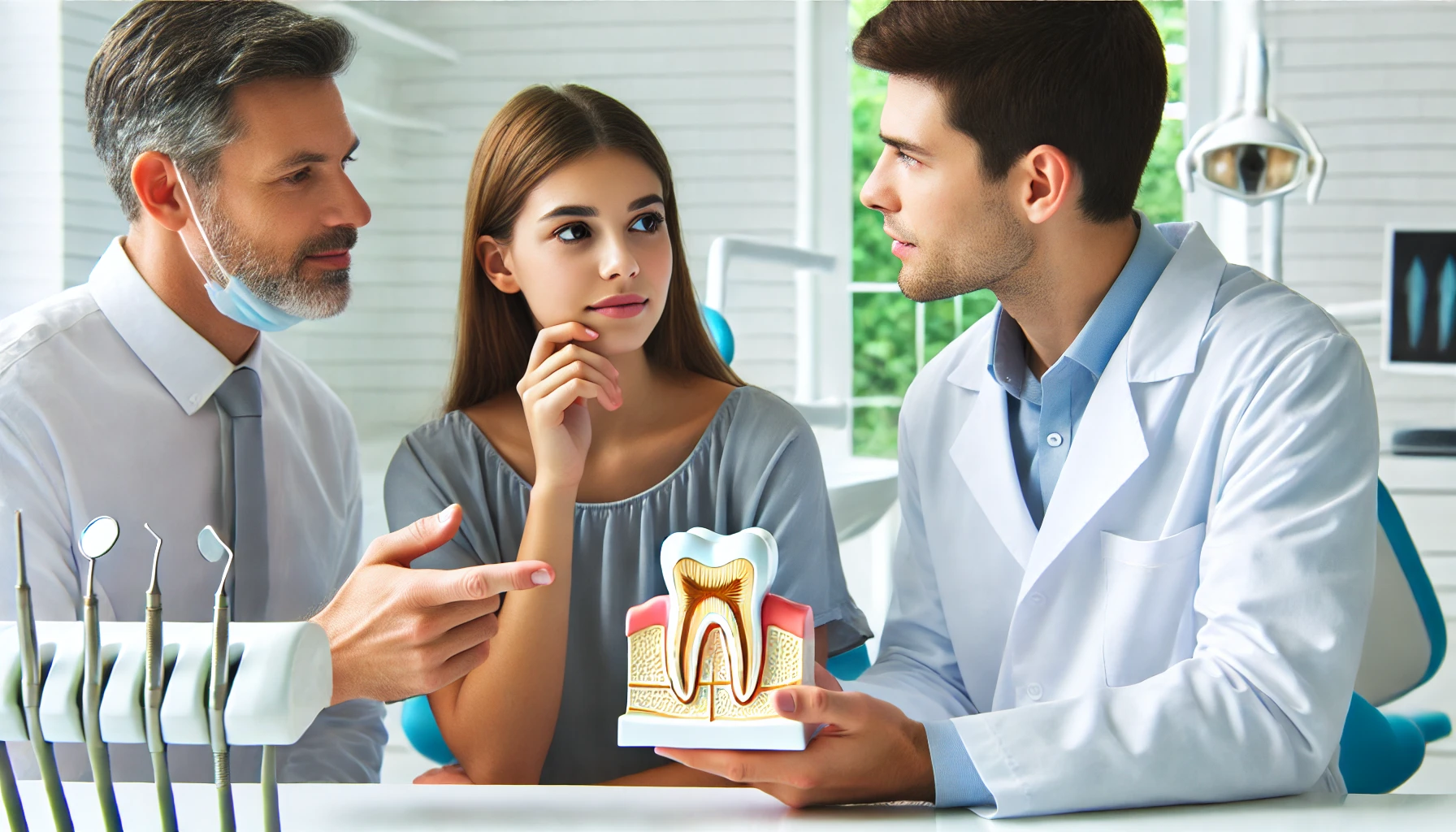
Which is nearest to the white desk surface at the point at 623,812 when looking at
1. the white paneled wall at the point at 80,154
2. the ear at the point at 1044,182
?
the ear at the point at 1044,182

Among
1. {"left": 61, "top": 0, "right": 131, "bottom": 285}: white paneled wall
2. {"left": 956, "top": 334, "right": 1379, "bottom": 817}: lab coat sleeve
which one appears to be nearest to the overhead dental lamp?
{"left": 956, "top": 334, "right": 1379, "bottom": 817}: lab coat sleeve

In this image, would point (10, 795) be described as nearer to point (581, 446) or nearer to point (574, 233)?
point (581, 446)

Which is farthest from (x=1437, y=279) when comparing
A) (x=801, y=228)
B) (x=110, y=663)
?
(x=110, y=663)

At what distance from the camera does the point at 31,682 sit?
0.71 meters

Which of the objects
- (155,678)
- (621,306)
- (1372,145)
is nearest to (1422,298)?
(1372,145)

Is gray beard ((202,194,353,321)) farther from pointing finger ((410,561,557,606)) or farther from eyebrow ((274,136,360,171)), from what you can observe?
pointing finger ((410,561,557,606))

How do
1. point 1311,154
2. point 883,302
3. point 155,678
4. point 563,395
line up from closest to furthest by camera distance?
point 155,678, point 563,395, point 1311,154, point 883,302

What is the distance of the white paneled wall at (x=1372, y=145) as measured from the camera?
157 inches

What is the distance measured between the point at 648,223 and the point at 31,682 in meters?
0.78

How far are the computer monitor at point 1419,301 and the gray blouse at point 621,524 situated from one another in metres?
3.11

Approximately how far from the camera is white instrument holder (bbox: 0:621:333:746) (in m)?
0.70

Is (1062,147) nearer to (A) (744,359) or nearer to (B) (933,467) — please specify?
(B) (933,467)

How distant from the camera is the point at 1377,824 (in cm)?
82

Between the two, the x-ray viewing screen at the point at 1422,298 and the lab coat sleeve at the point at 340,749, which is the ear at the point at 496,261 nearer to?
the lab coat sleeve at the point at 340,749
